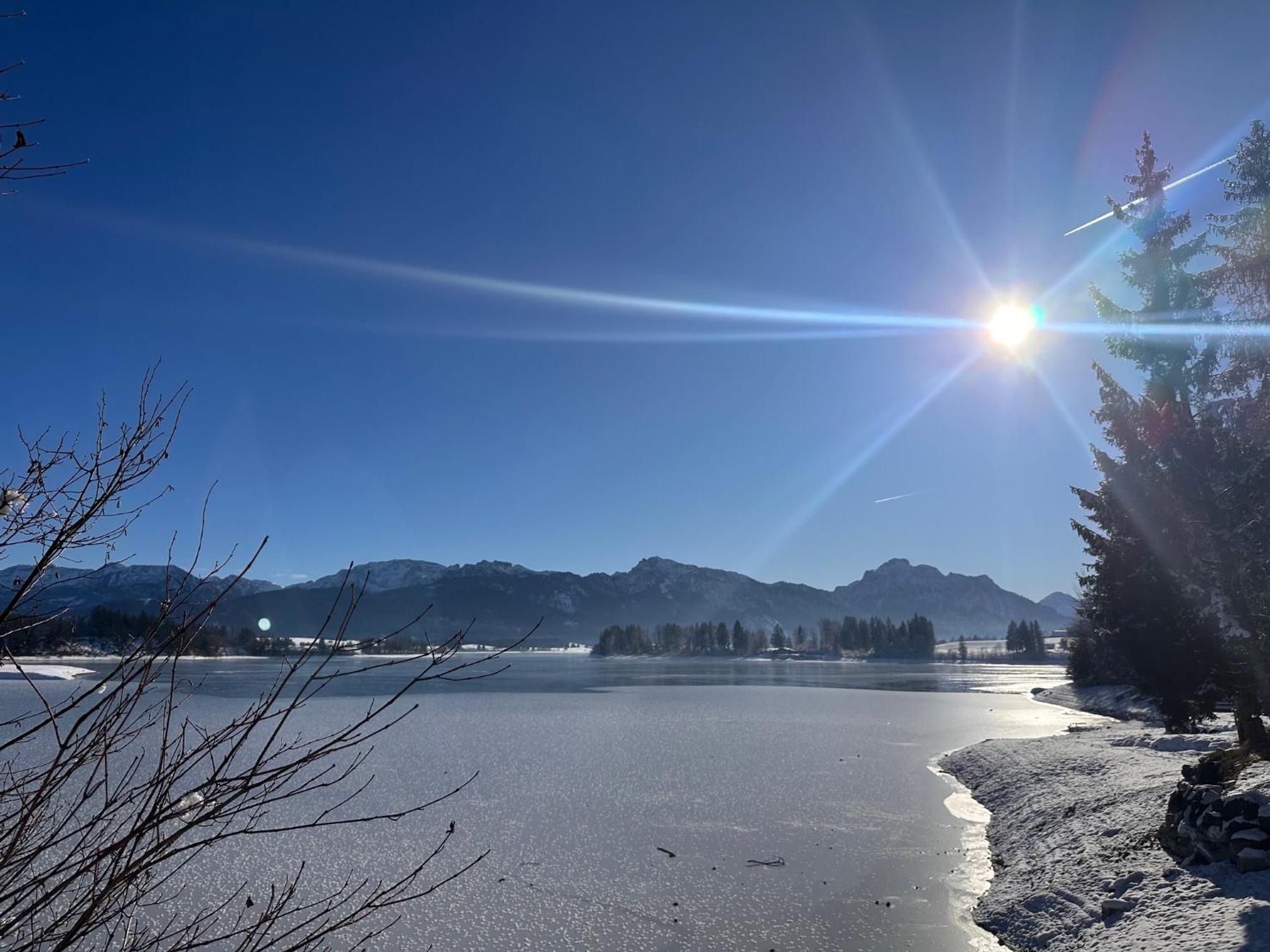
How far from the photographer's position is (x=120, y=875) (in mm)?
3006

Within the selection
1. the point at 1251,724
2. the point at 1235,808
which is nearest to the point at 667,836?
the point at 1235,808

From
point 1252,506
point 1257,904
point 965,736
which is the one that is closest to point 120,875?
point 1257,904

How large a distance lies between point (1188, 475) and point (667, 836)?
17382 mm

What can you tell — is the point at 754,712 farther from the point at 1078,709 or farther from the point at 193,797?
the point at 193,797

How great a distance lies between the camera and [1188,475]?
20.6m

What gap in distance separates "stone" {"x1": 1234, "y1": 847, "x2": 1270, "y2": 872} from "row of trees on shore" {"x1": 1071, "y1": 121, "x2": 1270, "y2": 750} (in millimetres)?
7012

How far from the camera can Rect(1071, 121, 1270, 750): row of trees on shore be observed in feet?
61.2

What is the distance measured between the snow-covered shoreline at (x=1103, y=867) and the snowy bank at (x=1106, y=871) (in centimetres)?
3

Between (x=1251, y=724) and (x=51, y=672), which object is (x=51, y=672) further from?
(x=1251, y=724)

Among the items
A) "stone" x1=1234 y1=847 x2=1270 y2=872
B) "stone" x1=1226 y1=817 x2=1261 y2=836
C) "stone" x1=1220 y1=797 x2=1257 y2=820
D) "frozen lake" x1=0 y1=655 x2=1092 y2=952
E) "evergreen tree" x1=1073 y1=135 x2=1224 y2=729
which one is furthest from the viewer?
"evergreen tree" x1=1073 y1=135 x2=1224 y2=729

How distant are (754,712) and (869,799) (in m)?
29.1

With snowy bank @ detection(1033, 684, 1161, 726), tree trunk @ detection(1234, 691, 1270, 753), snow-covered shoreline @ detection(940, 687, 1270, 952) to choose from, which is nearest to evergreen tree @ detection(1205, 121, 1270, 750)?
tree trunk @ detection(1234, 691, 1270, 753)

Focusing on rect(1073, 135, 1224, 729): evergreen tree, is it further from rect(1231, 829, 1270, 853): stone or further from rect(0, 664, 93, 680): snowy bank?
rect(0, 664, 93, 680): snowy bank

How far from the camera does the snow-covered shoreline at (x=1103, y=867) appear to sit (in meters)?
10.7
